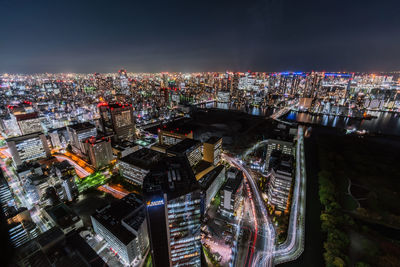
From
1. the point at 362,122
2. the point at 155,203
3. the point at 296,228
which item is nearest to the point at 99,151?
the point at 155,203

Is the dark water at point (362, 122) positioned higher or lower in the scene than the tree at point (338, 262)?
higher

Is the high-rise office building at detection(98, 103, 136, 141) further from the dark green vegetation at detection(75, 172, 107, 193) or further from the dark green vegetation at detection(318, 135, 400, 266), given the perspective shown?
the dark green vegetation at detection(318, 135, 400, 266)

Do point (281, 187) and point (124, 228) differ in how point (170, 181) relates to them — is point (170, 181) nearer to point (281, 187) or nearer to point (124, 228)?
point (124, 228)

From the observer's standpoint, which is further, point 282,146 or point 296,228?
point 282,146

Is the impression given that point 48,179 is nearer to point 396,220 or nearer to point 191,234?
point 191,234

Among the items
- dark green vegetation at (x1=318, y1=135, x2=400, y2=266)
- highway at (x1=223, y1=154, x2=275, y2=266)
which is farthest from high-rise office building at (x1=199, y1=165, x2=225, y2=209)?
dark green vegetation at (x1=318, y1=135, x2=400, y2=266)

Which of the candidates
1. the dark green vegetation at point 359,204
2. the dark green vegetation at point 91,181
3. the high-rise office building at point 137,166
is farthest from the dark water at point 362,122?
the dark green vegetation at point 91,181

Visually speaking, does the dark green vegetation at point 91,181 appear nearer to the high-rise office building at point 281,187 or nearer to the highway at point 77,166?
the highway at point 77,166
